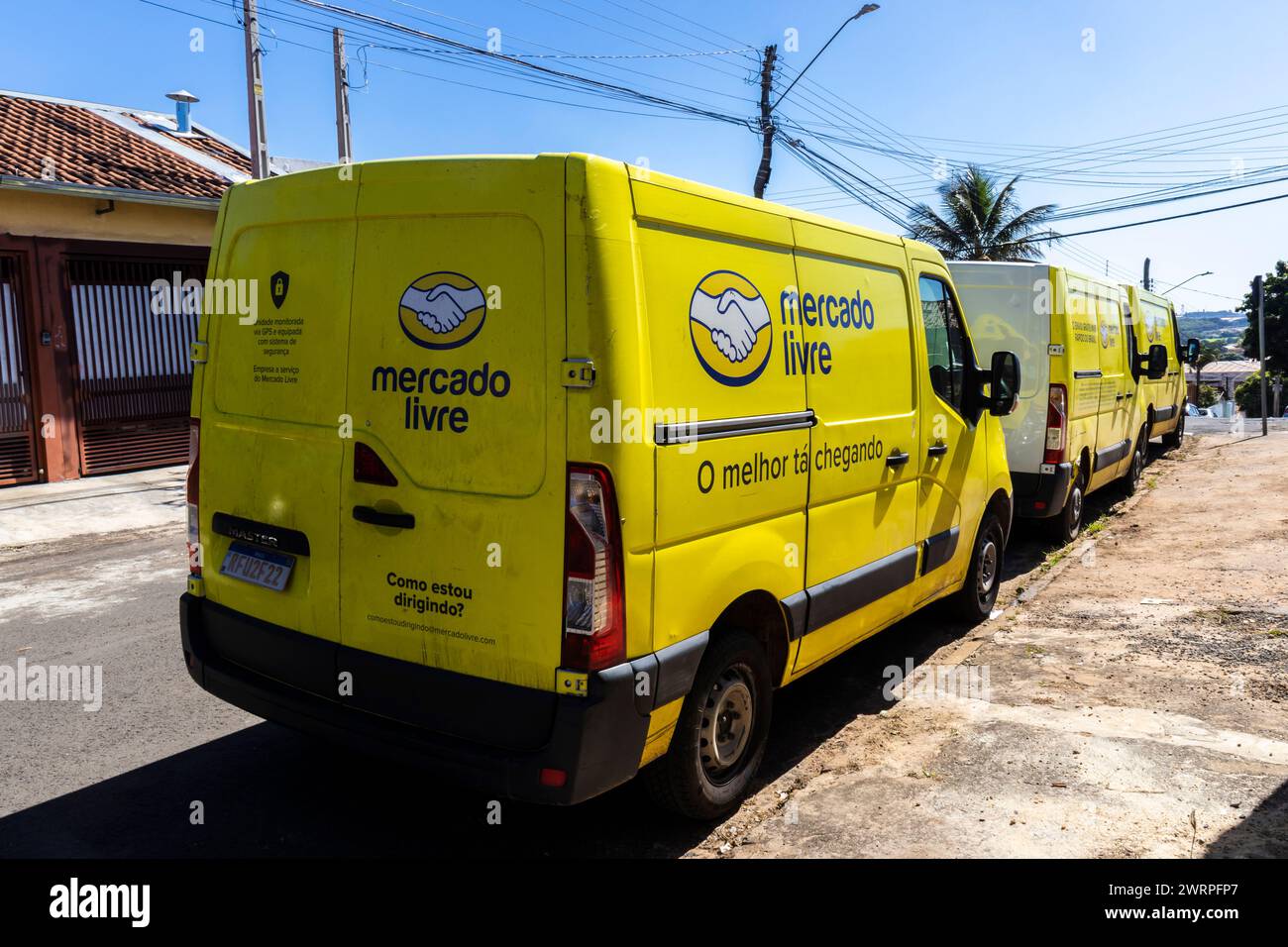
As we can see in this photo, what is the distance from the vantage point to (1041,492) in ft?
27.9

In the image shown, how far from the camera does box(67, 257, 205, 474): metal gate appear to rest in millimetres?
12656

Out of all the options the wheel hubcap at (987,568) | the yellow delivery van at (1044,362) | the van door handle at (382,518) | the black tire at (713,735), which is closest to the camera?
the van door handle at (382,518)

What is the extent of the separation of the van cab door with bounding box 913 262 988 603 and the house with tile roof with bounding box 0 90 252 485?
10.4 meters

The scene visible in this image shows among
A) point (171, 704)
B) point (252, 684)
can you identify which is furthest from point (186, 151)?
point (252, 684)

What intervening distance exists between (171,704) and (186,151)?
13.5 m

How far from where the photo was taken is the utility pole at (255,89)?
483 inches

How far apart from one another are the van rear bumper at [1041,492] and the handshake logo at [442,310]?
6600 mm

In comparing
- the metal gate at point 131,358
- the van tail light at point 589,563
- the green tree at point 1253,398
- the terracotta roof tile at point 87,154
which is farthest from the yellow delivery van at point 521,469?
the green tree at point 1253,398

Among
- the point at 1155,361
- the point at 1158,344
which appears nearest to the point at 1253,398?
the point at 1158,344

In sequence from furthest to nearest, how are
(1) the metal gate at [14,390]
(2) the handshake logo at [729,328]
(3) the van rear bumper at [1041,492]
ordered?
1. (1) the metal gate at [14,390]
2. (3) the van rear bumper at [1041,492]
3. (2) the handshake logo at [729,328]

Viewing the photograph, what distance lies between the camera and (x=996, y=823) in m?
3.78

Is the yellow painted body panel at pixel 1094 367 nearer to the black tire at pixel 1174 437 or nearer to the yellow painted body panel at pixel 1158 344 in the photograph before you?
the yellow painted body panel at pixel 1158 344

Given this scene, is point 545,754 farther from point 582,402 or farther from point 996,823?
point 996,823

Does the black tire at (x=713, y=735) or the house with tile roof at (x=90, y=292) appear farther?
the house with tile roof at (x=90, y=292)
